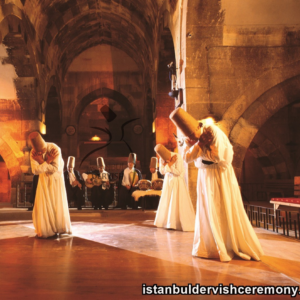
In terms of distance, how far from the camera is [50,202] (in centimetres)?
572

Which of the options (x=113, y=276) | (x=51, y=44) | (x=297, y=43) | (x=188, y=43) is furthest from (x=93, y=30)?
(x=113, y=276)

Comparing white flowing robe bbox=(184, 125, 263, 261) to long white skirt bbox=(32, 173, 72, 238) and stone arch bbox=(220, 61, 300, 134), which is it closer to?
long white skirt bbox=(32, 173, 72, 238)

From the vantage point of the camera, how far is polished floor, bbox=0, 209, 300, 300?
2.87 m

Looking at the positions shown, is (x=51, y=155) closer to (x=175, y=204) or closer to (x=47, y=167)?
(x=47, y=167)

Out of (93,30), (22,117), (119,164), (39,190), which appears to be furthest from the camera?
(119,164)

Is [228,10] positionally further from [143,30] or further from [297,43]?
[143,30]

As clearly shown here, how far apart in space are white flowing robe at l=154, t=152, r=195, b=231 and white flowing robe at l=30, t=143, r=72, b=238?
6.23 ft

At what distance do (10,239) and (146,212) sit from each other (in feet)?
15.8

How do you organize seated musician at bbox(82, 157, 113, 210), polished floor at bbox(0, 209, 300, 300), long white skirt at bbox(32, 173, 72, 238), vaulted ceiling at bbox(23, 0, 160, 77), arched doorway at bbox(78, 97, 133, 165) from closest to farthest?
polished floor at bbox(0, 209, 300, 300) < long white skirt at bbox(32, 173, 72, 238) < seated musician at bbox(82, 157, 113, 210) < vaulted ceiling at bbox(23, 0, 160, 77) < arched doorway at bbox(78, 97, 133, 165)

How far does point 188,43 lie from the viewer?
332 inches

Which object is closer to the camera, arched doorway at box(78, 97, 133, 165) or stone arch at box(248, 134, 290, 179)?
stone arch at box(248, 134, 290, 179)

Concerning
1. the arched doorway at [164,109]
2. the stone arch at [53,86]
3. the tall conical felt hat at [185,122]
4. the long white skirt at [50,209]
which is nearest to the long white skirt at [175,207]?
the long white skirt at [50,209]

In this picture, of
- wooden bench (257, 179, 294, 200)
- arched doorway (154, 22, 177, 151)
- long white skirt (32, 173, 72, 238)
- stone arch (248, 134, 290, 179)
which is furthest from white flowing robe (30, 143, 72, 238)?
stone arch (248, 134, 290, 179)

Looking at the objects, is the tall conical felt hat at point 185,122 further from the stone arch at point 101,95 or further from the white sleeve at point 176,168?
the stone arch at point 101,95
